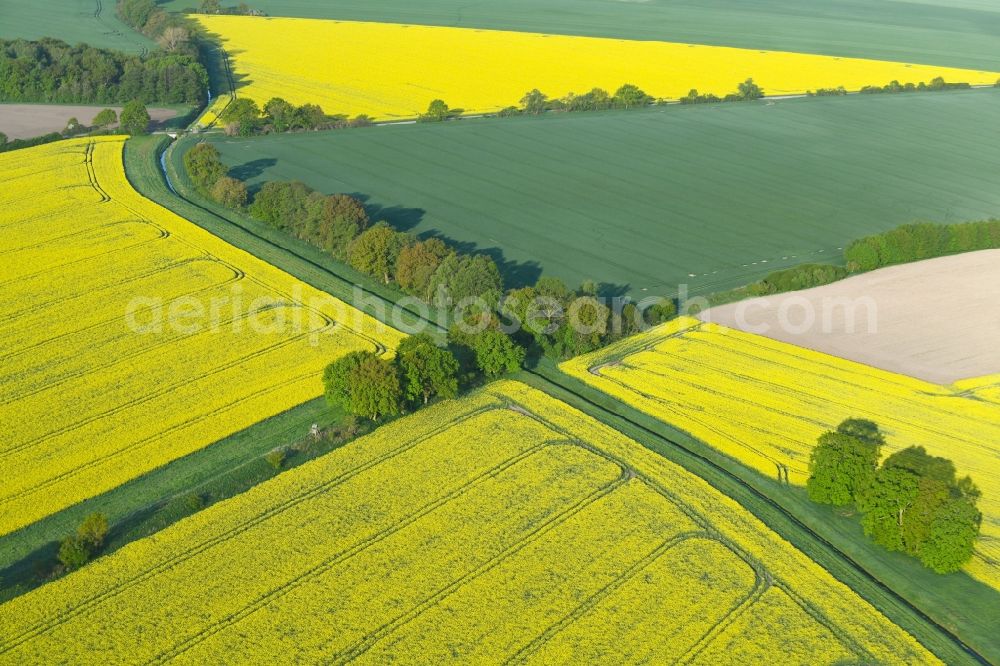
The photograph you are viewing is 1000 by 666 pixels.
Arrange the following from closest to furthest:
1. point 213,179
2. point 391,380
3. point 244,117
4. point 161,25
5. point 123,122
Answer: point 391,380, point 213,179, point 244,117, point 123,122, point 161,25

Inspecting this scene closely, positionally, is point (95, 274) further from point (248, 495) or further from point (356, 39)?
point (356, 39)

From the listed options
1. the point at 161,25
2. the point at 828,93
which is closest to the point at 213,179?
the point at 161,25

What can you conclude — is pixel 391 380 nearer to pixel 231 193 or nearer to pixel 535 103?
pixel 231 193

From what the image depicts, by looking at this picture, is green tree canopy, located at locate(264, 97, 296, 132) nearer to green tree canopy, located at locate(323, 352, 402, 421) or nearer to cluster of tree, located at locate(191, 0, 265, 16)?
green tree canopy, located at locate(323, 352, 402, 421)

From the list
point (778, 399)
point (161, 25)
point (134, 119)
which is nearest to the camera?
point (778, 399)

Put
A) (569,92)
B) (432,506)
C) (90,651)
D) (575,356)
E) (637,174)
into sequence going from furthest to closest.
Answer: (569,92) → (637,174) → (575,356) → (432,506) → (90,651)

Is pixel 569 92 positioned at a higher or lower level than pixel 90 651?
higher

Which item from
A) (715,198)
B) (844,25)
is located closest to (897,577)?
(715,198)
